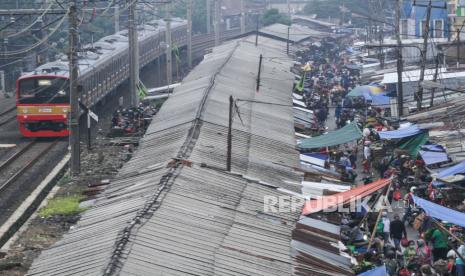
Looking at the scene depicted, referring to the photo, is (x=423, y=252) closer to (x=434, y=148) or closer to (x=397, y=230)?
(x=397, y=230)

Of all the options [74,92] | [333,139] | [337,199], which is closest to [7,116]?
[74,92]

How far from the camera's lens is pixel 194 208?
551 inches

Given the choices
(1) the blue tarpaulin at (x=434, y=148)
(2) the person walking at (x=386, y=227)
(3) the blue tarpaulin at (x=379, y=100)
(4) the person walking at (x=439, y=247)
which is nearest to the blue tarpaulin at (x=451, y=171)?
(1) the blue tarpaulin at (x=434, y=148)

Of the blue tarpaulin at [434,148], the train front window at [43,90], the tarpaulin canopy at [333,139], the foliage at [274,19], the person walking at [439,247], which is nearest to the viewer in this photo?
the person walking at [439,247]

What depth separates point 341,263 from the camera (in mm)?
13797

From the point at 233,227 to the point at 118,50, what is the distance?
28.0 meters

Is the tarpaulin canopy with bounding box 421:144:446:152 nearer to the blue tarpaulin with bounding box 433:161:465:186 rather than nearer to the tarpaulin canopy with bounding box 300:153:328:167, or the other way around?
the blue tarpaulin with bounding box 433:161:465:186

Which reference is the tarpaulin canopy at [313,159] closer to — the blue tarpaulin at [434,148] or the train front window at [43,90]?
the blue tarpaulin at [434,148]

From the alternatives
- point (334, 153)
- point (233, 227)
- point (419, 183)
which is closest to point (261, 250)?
point (233, 227)

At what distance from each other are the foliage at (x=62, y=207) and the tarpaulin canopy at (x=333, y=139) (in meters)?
5.93

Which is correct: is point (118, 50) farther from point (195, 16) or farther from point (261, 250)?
point (195, 16)

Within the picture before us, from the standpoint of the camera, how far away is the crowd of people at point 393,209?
15477mm

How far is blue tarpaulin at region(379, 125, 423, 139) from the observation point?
24.4 m

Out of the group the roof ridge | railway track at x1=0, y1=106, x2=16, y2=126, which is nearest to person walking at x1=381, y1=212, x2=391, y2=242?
the roof ridge
